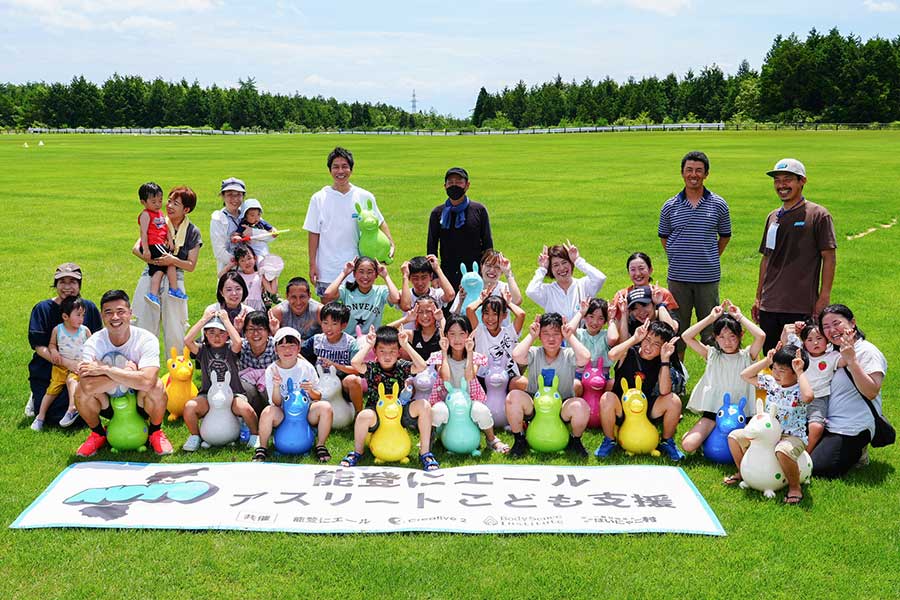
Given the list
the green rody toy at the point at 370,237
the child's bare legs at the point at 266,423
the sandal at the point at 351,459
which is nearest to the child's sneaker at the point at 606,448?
the sandal at the point at 351,459

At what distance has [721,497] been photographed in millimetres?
6098

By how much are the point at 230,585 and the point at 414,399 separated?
269 cm

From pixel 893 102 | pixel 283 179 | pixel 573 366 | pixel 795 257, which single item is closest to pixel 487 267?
pixel 573 366

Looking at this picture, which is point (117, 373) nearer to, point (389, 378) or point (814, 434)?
point (389, 378)

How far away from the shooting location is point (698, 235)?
8.41m

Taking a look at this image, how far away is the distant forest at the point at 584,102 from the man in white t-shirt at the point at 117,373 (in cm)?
9347

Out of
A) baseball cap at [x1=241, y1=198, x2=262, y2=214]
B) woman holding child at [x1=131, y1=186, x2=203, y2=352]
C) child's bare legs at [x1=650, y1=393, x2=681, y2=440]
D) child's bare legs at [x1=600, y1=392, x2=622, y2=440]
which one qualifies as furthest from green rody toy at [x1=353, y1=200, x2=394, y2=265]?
child's bare legs at [x1=650, y1=393, x2=681, y2=440]

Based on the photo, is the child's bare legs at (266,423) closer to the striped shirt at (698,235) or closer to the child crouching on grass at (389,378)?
the child crouching on grass at (389,378)

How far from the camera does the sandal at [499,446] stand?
6.99 m

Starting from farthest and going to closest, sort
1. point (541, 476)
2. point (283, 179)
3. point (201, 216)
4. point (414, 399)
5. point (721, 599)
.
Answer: point (283, 179)
point (201, 216)
point (414, 399)
point (541, 476)
point (721, 599)

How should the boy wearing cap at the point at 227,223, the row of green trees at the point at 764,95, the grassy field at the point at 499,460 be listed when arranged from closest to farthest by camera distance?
the grassy field at the point at 499,460
the boy wearing cap at the point at 227,223
the row of green trees at the point at 764,95

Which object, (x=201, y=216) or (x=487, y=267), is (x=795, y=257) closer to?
(x=487, y=267)

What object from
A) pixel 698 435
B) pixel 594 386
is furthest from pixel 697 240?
pixel 698 435

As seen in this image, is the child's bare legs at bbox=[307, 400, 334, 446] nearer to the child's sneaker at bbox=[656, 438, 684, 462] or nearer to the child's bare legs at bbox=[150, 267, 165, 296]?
the child's sneaker at bbox=[656, 438, 684, 462]
